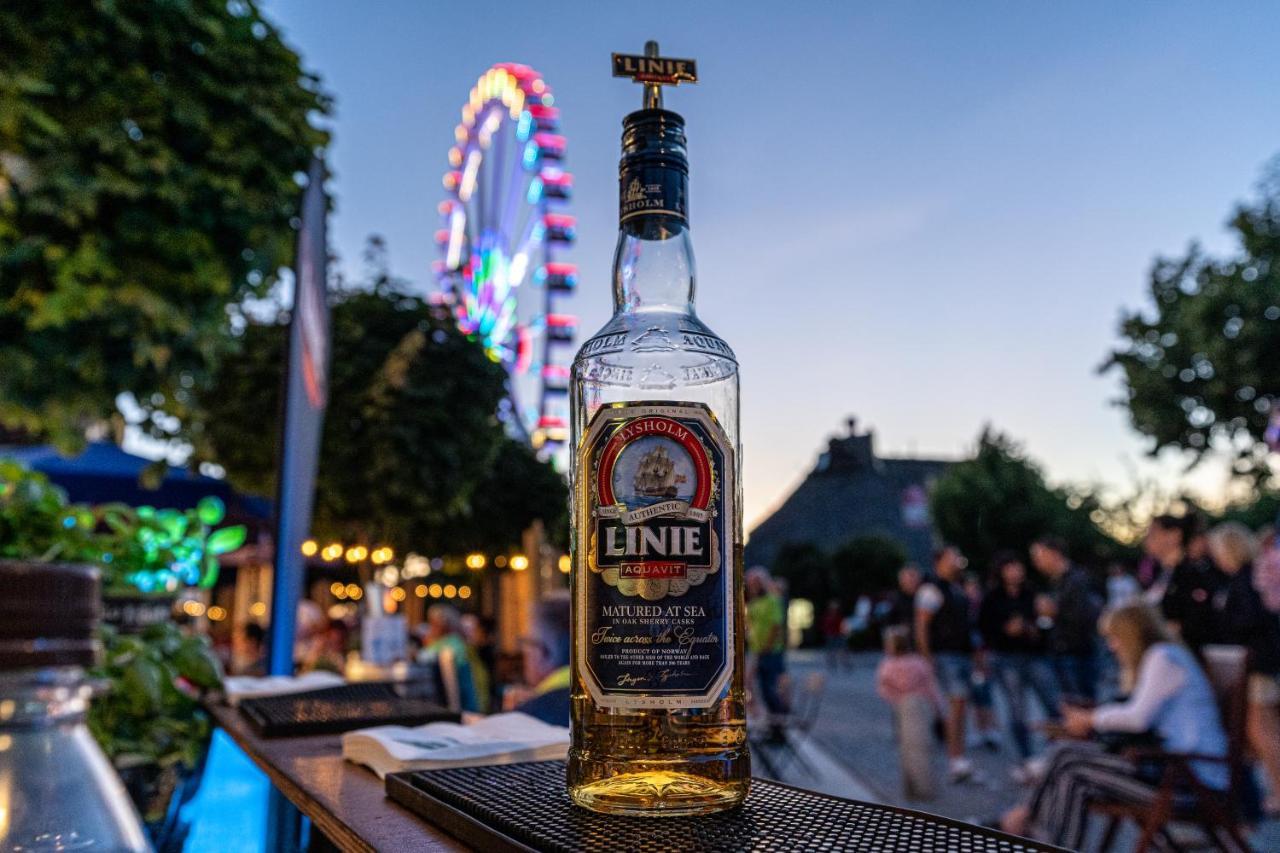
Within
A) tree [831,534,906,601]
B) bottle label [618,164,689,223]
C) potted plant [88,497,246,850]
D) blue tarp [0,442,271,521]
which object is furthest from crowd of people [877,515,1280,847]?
tree [831,534,906,601]

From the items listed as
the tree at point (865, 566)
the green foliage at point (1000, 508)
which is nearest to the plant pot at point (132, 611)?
the green foliage at point (1000, 508)

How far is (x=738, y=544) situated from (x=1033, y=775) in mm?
4395

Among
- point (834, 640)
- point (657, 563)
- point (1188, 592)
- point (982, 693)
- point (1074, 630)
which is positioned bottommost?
point (834, 640)

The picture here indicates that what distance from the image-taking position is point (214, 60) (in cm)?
259

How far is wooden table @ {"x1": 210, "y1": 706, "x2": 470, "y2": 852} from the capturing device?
0.73 meters

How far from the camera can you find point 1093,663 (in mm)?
7344

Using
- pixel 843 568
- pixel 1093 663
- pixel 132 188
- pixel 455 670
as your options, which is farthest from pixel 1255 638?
pixel 843 568

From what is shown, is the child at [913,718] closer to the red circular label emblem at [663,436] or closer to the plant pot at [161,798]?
the plant pot at [161,798]

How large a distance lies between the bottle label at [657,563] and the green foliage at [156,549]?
1097 mm

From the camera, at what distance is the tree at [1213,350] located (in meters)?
15.6

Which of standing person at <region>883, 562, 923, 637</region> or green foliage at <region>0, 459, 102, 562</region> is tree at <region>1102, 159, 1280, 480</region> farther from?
green foliage at <region>0, 459, 102, 562</region>

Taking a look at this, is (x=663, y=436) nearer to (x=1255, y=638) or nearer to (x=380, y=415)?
(x=380, y=415)

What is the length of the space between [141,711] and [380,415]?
3.96m

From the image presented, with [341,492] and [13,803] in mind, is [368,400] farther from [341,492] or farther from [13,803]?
[13,803]
